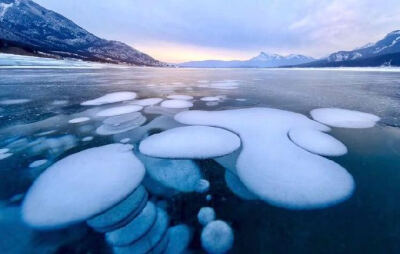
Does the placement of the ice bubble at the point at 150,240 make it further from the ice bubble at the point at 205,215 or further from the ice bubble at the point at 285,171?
the ice bubble at the point at 285,171

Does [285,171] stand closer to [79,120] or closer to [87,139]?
[87,139]

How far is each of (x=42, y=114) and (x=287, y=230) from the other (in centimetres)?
491

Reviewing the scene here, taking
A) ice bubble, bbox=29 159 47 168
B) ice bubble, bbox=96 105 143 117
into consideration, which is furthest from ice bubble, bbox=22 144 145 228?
ice bubble, bbox=96 105 143 117

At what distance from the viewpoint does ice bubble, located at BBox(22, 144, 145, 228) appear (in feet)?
5.18

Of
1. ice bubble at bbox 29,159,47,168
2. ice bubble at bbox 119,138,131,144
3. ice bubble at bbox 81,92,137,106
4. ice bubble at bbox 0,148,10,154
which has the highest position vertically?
ice bubble at bbox 119,138,131,144

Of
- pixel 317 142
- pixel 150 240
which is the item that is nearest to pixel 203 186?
pixel 150 240

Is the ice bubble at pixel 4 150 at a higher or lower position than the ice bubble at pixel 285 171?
lower

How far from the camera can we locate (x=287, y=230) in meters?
1.44

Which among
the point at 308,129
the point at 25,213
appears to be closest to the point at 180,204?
the point at 25,213

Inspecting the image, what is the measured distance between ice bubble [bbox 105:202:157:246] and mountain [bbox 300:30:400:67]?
100884mm

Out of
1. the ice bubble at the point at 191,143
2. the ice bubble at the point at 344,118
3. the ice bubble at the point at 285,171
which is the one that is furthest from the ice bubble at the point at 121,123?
the ice bubble at the point at 344,118

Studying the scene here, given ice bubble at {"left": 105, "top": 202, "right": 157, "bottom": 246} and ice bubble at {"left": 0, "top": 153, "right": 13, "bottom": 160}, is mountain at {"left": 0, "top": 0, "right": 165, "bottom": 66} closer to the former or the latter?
ice bubble at {"left": 0, "top": 153, "right": 13, "bottom": 160}

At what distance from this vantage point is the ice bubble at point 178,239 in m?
1.30

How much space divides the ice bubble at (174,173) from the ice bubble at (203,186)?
0.06 feet
